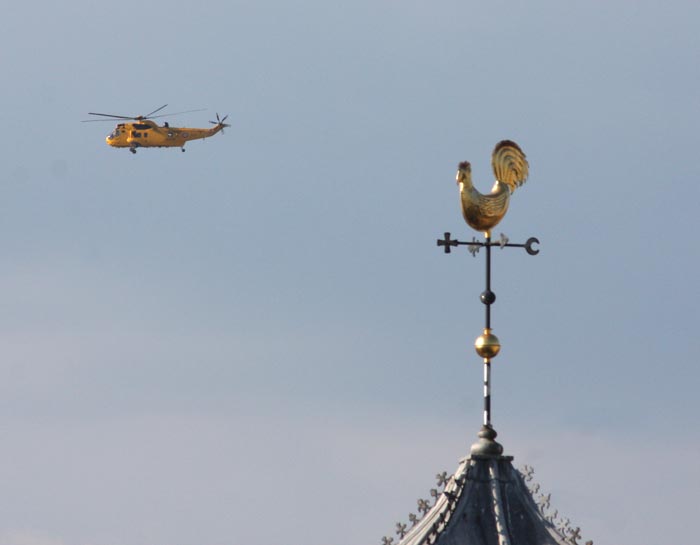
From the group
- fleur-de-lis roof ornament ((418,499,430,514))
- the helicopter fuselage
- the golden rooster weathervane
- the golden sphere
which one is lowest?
fleur-de-lis roof ornament ((418,499,430,514))

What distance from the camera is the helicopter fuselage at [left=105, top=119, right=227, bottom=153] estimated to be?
575 feet

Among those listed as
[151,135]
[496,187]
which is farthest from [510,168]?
[151,135]

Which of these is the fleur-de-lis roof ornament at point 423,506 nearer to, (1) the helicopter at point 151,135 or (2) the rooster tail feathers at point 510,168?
(2) the rooster tail feathers at point 510,168

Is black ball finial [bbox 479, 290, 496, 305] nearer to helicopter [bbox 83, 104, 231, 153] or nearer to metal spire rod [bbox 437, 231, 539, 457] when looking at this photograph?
metal spire rod [bbox 437, 231, 539, 457]

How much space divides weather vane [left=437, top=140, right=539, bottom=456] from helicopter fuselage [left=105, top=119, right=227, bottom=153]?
5518 inches

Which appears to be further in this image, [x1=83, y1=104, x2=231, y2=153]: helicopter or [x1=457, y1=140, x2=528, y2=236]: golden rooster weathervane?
[x1=83, y1=104, x2=231, y2=153]: helicopter

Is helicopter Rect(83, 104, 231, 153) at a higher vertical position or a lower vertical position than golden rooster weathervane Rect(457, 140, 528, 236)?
higher

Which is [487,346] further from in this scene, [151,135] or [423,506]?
[151,135]

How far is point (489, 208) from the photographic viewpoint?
34125 mm

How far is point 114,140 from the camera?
582 ft

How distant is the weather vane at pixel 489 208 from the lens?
33.8 meters

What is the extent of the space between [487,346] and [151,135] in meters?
146

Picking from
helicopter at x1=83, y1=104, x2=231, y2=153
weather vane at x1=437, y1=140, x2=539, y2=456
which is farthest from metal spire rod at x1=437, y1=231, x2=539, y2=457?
helicopter at x1=83, y1=104, x2=231, y2=153

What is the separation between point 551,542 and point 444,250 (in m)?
5.34
